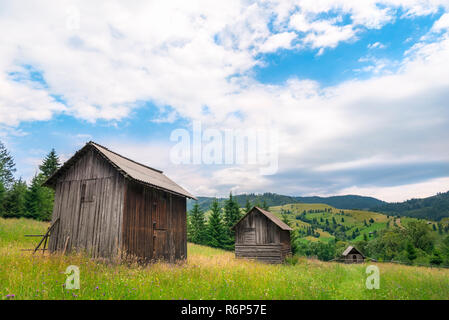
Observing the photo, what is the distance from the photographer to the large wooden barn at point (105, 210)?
46.0 ft

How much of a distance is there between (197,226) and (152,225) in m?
36.4

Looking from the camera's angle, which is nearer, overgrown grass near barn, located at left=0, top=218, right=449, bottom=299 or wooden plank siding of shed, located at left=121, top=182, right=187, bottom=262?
overgrown grass near barn, located at left=0, top=218, right=449, bottom=299

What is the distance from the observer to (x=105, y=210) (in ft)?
47.4

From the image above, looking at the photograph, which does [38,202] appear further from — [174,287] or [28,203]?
[174,287]

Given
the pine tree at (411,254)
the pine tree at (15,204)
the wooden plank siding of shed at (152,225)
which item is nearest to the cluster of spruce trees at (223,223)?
the wooden plank siding of shed at (152,225)

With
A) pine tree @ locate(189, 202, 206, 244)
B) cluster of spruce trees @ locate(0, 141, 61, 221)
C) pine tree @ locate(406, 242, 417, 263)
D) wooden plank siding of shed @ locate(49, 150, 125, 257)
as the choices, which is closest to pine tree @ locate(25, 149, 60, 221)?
cluster of spruce trees @ locate(0, 141, 61, 221)

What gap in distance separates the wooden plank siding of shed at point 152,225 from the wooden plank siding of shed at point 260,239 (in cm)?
904

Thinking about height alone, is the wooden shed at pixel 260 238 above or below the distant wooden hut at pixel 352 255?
above

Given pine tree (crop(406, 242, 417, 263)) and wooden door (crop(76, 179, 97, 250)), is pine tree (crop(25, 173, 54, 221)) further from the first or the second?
pine tree (crop(406, 242, 417, 263))

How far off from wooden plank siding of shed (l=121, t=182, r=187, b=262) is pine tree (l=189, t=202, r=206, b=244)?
3110 cm

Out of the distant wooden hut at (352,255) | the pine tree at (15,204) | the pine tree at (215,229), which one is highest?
the pine tree at (15,204)

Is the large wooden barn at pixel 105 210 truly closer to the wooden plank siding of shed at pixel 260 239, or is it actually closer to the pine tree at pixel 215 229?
the wooden plank siding of shed at pixel 260 239

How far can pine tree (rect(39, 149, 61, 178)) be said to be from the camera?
4081cm
